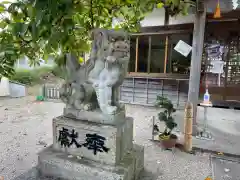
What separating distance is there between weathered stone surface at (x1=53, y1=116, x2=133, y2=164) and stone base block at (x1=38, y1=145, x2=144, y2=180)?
0.07 meters

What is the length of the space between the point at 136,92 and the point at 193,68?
3794 millimetres

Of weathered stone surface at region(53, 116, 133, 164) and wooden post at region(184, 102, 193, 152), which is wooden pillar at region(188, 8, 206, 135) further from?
weathered stone surface at region(53, 116, 133, 164)

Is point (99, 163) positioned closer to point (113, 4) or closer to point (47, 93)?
point (113, 4)

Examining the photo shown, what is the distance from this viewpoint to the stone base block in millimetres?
1952

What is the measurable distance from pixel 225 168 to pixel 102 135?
2390 mm

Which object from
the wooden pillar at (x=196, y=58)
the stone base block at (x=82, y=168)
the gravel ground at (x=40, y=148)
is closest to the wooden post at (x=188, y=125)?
the gravel ground at (x=40, y=148)

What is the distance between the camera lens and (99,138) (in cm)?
203

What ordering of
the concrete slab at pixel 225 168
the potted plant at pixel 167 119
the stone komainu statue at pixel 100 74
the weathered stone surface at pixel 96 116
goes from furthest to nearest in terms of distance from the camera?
the potted plant at pixel 167 119
the concrete slab at pixel 225 168
the weathered stone surface at pixel 96 116
the stone komainu statue at pixel 100 74

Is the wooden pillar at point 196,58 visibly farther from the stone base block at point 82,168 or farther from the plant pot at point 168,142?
the stone base block at point 82,168

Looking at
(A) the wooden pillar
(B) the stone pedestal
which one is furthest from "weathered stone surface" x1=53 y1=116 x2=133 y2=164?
(A) the wooden pillar

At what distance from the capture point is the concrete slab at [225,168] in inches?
112

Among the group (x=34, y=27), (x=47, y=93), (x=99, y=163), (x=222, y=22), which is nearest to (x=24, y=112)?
(x=47, y=93)

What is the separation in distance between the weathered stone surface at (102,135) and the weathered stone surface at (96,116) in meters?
0.05

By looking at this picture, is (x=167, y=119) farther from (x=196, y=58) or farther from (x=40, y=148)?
(x=40, y=148)
